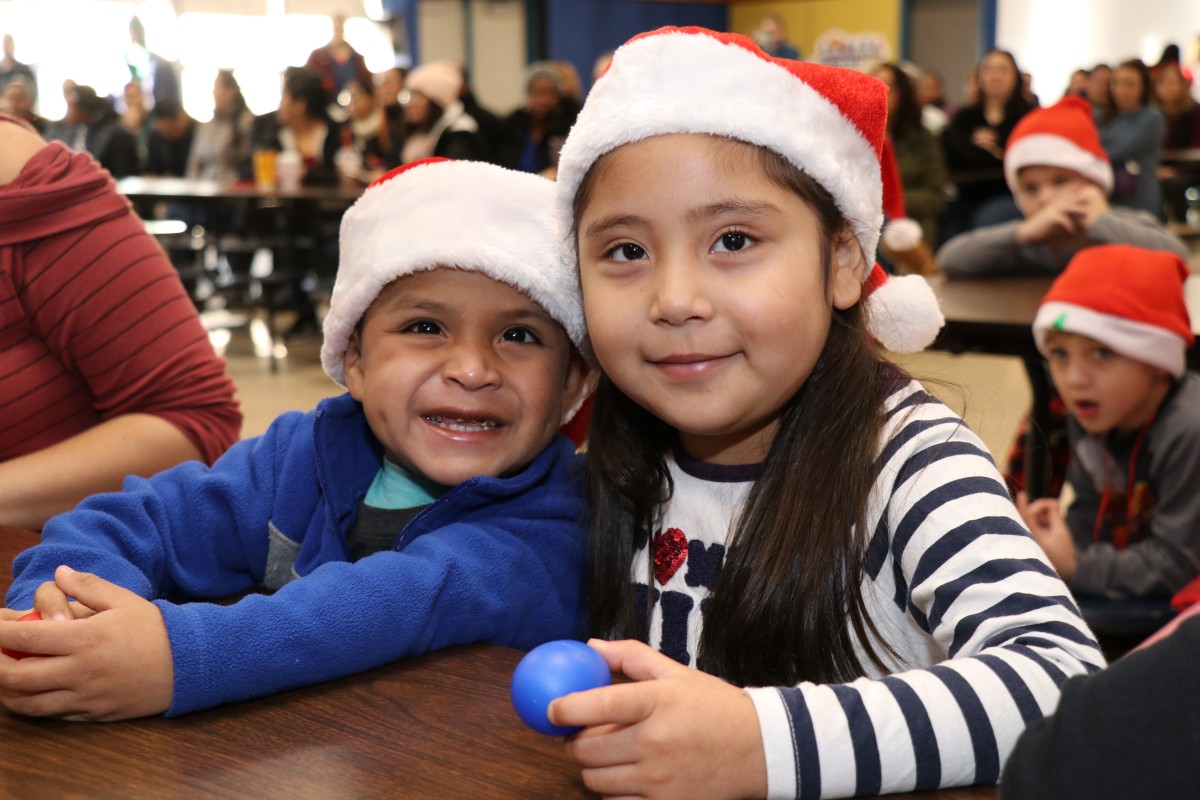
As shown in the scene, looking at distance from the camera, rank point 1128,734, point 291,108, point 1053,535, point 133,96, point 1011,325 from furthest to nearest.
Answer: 1. point 133,96
2. point 291,108
3. point 1011,325
4. point 1053,535
5. point 1128,734

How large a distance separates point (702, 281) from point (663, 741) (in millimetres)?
437

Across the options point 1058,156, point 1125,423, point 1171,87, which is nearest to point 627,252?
point 1125,423

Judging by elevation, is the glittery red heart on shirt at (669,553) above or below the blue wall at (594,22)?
below

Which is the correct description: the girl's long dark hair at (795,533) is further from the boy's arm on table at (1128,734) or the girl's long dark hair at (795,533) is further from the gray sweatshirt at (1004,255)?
the gray sweatshirt at (1004,255)

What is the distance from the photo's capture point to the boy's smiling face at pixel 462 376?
1235mm

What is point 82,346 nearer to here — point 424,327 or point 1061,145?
point 424,327

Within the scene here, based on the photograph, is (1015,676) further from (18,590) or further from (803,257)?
(18,590)

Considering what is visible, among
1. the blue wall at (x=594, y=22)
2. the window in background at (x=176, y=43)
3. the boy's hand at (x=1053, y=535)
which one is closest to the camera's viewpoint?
the boy's hand at (x=1053, y=535)

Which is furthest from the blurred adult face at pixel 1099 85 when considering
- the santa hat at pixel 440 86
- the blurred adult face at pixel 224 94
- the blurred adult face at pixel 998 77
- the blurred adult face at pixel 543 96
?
the blurred adult face at pixel 224 94

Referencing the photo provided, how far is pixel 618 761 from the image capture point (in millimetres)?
716

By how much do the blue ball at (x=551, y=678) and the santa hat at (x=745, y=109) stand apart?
0.50 metres

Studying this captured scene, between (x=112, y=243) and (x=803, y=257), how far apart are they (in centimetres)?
93

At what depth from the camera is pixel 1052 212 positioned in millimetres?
3379

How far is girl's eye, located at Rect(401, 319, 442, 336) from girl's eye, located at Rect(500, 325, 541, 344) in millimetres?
74
